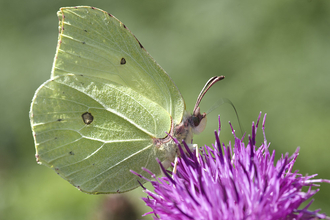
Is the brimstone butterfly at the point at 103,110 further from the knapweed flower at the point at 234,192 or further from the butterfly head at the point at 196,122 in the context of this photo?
the knapweed flower at the point at 234,192

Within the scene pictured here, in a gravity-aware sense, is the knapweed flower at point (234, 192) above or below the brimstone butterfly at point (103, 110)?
below

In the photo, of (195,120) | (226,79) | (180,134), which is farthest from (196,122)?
(226,79)

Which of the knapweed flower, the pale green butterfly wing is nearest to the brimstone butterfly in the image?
the pale green butterfly wing

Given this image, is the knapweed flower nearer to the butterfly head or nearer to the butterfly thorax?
the butterfly thorax

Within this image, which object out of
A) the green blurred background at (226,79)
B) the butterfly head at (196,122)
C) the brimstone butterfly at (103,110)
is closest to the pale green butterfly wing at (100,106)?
the brimstone butterfly at (103,110)

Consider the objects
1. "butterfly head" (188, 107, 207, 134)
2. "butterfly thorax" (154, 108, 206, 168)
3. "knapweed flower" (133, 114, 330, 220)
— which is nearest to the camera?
"knapweed flower" (133, 114, 330, 220)

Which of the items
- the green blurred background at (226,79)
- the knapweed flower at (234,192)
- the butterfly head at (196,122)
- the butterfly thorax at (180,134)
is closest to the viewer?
the knapweed flower at (234,192)
